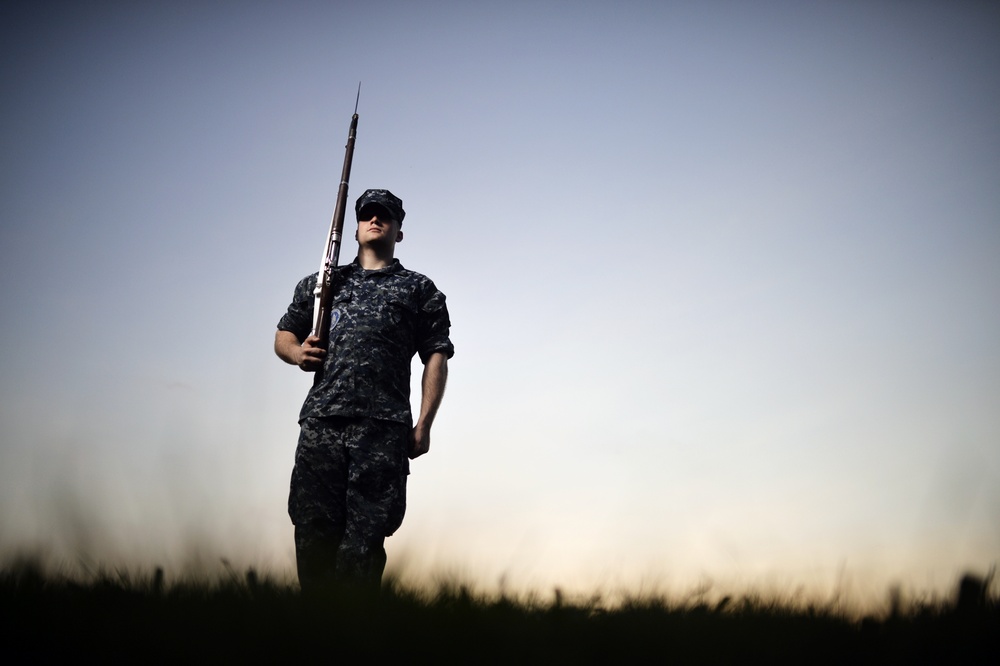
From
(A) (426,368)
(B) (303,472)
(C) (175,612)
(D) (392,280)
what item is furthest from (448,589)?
(D) (392,280)

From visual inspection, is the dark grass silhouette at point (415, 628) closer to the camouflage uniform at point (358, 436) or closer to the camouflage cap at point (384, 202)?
the camouflage uniform at point (358, 436)

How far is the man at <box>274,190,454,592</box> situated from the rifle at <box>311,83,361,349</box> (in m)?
0.06

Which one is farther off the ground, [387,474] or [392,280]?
[392,280]

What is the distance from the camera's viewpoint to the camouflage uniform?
452cm

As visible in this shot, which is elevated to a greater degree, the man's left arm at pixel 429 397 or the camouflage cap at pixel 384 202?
the camouflage cap at pixel 384 202

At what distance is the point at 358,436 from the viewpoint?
15.3 feet

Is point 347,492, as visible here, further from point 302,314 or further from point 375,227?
point 375,227

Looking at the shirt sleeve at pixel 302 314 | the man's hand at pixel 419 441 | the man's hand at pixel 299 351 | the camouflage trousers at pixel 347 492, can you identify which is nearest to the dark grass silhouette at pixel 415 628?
the camouflage trousers at pixel 347 492

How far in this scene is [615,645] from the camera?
8.50ft

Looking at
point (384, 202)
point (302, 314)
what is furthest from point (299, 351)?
point (384, 202)

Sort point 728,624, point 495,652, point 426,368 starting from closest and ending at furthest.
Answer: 1. point 495,652
2. point 728,624
3. point 426,368

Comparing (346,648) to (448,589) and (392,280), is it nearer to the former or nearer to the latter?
(448,589)

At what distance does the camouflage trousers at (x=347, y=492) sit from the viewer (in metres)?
4.50

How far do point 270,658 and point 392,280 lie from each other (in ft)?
10.3
